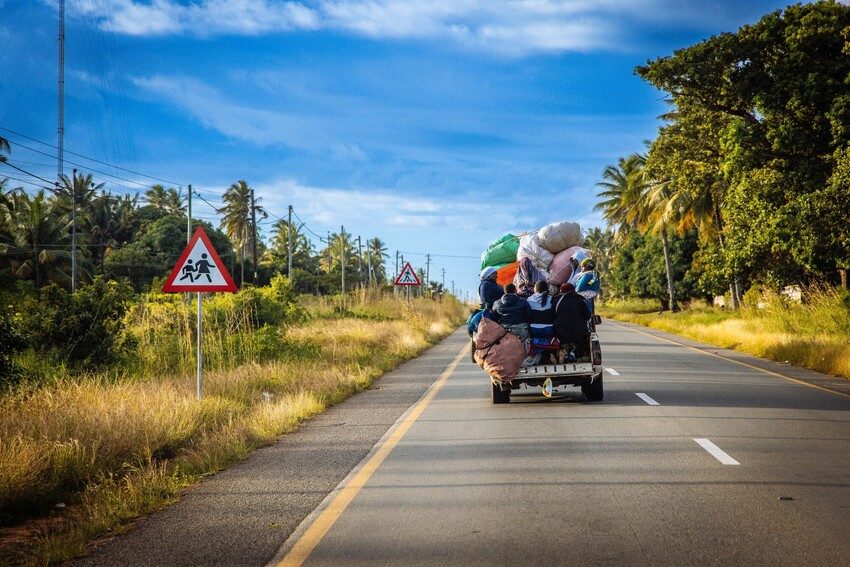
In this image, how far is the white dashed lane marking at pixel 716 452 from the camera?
27.5ft

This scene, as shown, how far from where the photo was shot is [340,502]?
7020mm

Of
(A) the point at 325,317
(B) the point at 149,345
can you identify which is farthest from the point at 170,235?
(B) the point at 149,345

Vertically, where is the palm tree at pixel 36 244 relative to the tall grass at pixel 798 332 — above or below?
above

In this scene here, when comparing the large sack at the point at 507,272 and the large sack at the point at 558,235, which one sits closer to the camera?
the large sack at the point at 558,235

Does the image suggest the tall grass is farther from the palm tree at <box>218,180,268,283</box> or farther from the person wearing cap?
the palm tree at <box>218,180,268,283</box>

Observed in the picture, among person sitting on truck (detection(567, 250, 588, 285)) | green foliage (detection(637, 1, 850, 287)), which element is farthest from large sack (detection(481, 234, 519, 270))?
green foliage (detection(637, 1, 850, 287))

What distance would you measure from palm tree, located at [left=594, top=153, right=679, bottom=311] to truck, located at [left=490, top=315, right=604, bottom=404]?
95.2ft

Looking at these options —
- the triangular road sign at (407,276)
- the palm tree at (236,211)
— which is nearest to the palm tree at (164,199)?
the palm tree at (236,211)

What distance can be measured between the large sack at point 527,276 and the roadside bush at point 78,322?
750cm

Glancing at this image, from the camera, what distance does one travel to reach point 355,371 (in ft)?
62.7

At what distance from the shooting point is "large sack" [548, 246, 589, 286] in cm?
1448

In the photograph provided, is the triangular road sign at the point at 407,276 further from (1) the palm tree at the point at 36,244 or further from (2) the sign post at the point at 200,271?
(1) the palm tree at the point at 36,244

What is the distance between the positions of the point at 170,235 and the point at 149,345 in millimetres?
52241

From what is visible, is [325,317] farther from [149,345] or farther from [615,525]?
[615,525]
